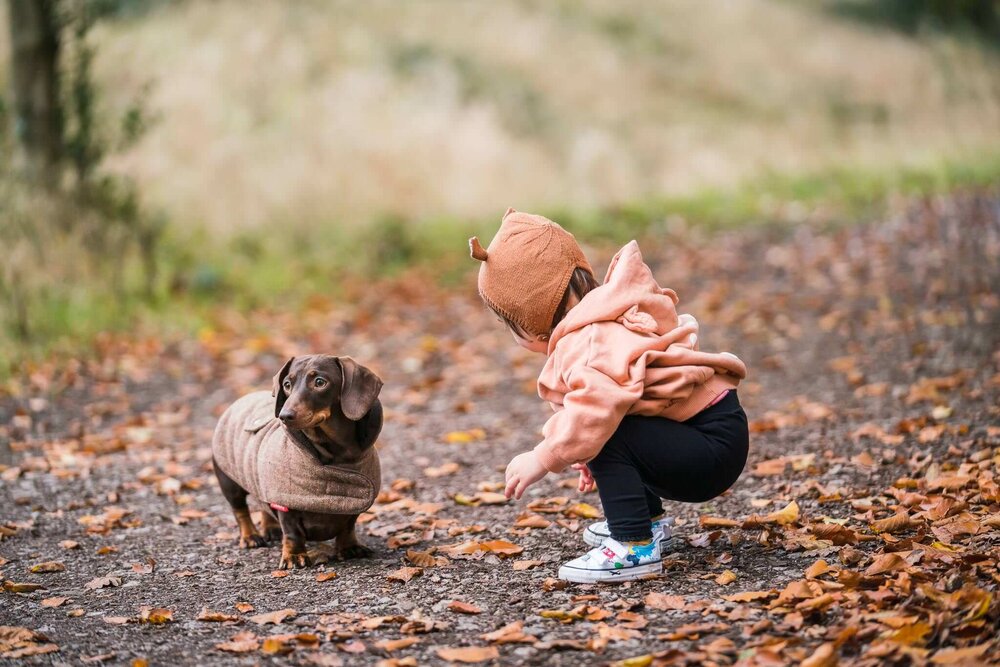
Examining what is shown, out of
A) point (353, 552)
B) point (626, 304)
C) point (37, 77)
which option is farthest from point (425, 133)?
point (626, 304)

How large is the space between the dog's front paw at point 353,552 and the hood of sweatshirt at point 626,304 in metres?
1.22

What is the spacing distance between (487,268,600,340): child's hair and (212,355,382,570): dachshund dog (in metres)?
0.59

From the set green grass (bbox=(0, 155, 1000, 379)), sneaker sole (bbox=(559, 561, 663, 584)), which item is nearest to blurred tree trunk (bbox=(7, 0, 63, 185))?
green grass (bbox=(0, 155, 1000, 379))

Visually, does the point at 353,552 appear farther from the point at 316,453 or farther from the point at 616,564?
the point at 616,564

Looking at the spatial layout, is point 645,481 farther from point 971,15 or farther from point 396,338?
point 971,15

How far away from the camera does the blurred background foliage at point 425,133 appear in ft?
30.3

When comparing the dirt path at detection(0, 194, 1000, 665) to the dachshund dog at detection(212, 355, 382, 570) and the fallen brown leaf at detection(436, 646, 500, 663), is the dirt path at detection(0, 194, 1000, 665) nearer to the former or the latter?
the fallen brown leaf at detection(436, 646, 500, 663)

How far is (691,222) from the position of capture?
12.7 meters

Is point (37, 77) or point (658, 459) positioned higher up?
point (37, 77)

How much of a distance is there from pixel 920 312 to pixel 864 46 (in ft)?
40.1

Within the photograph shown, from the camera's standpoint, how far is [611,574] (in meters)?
3.39

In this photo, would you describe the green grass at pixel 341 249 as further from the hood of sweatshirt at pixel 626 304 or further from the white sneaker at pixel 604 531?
the hood of sweatshirt at pixel 626 304

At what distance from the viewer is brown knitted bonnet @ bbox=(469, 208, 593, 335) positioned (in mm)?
3416

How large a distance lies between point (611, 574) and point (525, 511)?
1.11 m
